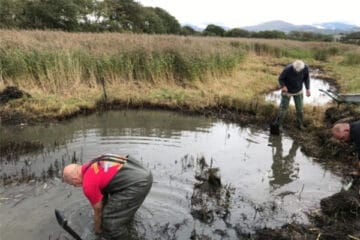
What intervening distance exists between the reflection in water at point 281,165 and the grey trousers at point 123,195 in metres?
3.17

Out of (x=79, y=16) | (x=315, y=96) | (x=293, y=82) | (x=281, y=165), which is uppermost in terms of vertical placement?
(x=79, y=16)

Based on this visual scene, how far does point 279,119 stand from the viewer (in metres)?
9.73

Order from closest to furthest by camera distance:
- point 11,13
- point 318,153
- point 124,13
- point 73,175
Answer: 1. point 73,175
2. point 318,153
3. point 11,13
4. point 124,13

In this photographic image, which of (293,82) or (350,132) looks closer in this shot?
(350,132)

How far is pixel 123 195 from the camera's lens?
4.34 metres

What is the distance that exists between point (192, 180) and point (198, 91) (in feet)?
20.2

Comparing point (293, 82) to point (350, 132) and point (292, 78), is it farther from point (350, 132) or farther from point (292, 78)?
point (350, 132)

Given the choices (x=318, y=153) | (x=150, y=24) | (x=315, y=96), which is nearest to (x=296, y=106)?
(x=318, y=153)

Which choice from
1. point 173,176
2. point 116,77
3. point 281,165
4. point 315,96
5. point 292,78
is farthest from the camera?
point 315,96

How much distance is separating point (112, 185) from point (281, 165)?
177 inches

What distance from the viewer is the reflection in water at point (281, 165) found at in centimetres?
705

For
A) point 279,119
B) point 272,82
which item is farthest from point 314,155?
point 272,82

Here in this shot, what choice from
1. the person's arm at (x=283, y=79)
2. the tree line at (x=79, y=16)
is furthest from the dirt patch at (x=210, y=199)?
the tree line at (x=79, y=16)

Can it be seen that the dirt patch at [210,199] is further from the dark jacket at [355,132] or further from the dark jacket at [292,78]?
the dark jacket at [292,78]
